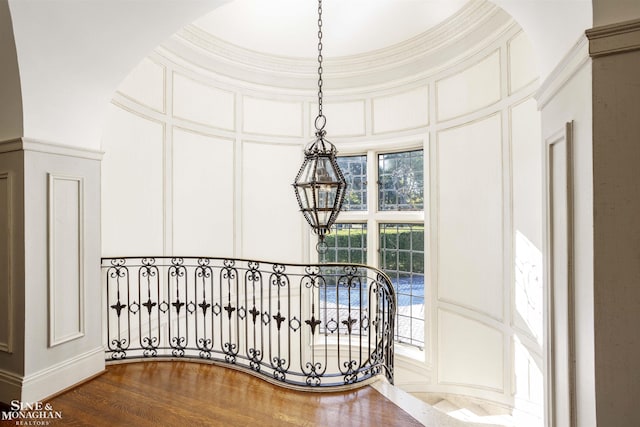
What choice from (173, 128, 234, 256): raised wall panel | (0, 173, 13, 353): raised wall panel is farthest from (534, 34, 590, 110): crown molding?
(173, 128, 234, 256): raised wall panel

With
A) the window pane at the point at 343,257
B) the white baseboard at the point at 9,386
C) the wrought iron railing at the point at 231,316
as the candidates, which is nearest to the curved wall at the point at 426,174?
the wrought iron railing at the point at 231,316

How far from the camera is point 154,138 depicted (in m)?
3.72

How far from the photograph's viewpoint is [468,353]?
12.4 feet

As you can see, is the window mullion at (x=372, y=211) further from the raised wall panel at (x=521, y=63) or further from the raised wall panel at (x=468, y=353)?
the raised wall panel at (x=521, y=63)

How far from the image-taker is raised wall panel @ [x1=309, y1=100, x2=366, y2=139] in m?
4.86

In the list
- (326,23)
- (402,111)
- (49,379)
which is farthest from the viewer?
(402,111)

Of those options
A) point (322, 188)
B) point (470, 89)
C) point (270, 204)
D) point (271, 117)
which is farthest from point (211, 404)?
point (470, 89)

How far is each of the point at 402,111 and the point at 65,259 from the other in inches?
156

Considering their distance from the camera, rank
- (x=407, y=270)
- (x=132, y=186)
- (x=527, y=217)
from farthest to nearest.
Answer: (x=407, y=270)
(x=132, y=186)
(x=527, y=217)

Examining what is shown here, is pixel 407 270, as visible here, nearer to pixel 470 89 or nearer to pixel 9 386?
pixel 470 89

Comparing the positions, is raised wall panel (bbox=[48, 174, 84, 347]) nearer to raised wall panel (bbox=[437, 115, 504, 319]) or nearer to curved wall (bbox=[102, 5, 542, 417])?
curved wall (bbox=[102, 5, 542, 417])

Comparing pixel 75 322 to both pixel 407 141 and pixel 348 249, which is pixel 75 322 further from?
pixel 407 141

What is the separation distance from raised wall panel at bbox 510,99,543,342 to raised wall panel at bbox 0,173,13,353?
392cm

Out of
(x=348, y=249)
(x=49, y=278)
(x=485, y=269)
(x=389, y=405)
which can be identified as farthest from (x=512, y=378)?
(x=49, y=278)
